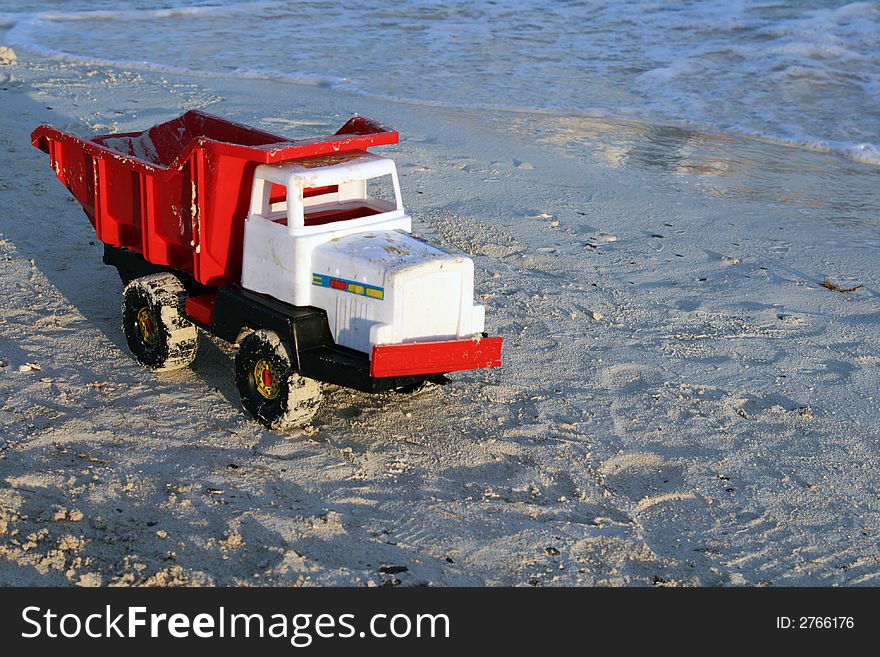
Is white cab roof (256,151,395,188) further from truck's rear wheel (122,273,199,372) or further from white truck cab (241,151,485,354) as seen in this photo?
truck's rear wheel (122,273,199,372)

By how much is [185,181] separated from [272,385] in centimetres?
129

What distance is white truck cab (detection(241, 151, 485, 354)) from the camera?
5.30m

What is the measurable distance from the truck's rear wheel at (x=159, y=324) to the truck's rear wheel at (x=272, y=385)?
1.99 feet

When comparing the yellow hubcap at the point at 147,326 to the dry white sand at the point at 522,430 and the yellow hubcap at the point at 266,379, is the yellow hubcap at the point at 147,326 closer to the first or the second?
the dry white sand at the point at 522,430

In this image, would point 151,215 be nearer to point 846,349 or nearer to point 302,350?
point 302,350

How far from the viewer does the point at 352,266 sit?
5344mm

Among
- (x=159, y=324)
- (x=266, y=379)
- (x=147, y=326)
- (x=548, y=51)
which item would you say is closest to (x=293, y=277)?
(x=266, y=379)

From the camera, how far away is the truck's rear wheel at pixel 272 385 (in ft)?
18.1

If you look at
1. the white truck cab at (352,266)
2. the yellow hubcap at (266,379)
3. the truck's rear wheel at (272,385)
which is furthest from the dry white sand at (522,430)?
the white truck cab at (352,266)

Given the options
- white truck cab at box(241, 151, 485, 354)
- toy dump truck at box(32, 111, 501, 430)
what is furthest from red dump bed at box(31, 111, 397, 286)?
white truck cab at box(241, 151, 485, 354)

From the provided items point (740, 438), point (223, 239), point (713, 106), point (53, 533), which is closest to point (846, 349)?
point (740, 438)

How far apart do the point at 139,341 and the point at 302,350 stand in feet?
4.74

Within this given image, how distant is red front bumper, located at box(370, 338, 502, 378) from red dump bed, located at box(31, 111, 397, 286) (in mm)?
1246

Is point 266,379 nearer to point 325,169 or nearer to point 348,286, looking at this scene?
point 348,286
